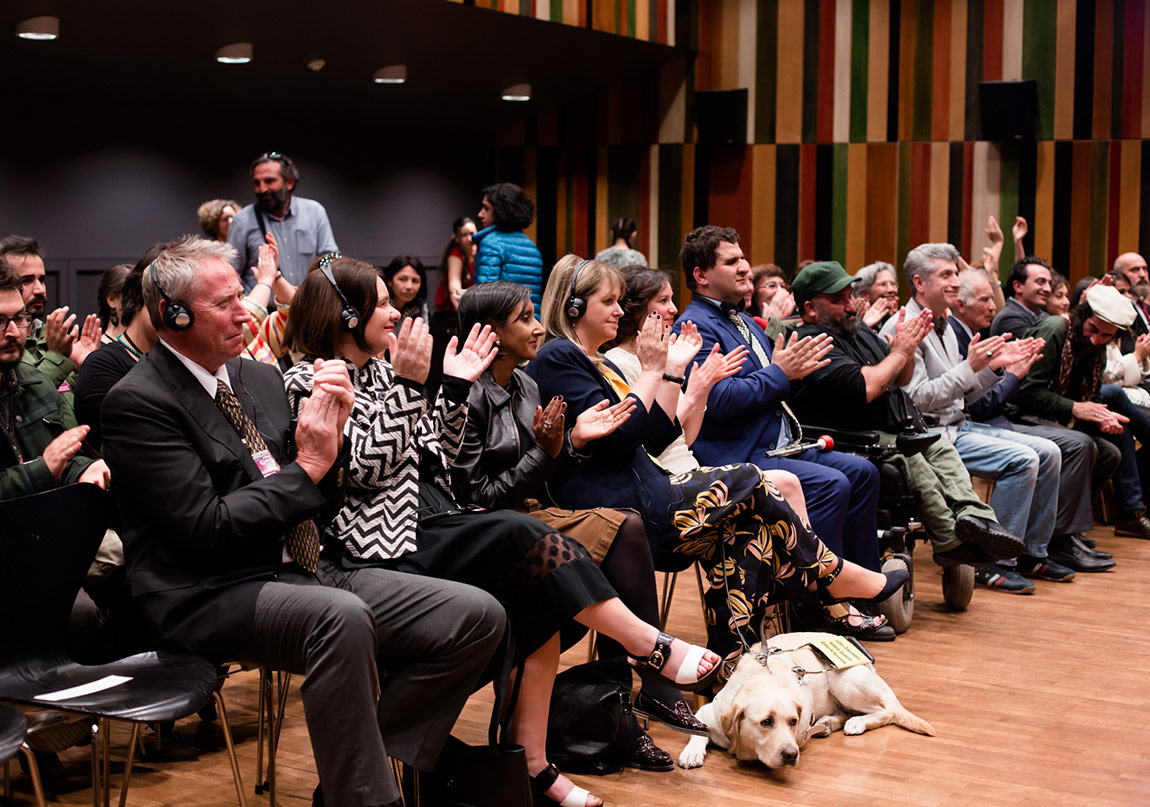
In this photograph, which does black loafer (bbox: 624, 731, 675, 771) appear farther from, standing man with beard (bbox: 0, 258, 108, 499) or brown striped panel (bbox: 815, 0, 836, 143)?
brown striped panel (bbox: 815, 0, 836, 143)

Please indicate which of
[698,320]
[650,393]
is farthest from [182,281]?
[698,320]

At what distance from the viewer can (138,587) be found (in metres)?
2.43

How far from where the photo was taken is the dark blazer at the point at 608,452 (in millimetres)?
3471

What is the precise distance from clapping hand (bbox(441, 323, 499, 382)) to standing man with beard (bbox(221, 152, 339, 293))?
7.72 ft

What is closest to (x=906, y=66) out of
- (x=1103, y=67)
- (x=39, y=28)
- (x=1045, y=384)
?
(x=1103, y=67)

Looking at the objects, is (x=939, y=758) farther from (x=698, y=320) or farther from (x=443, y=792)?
(x=698, y=320)

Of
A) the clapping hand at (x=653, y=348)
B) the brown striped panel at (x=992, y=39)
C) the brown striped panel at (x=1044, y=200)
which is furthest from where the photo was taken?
the brown striped panel at (x=992, y=39)

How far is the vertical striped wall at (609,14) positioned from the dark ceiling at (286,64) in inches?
4.3

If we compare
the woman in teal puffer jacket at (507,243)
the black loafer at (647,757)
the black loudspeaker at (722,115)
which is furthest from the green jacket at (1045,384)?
the black loudspeaker at (722,115)

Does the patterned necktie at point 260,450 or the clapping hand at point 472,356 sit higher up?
the clapping hand at point 472,356

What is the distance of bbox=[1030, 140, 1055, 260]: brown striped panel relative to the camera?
9.57m

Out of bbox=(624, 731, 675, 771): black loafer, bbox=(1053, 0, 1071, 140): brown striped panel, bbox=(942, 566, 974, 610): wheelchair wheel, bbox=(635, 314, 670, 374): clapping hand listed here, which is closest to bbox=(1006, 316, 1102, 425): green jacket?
bbox=(942, 566, 974, 610): wheelchair wheel

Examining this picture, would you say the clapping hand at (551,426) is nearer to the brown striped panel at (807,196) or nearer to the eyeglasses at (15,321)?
the eyeglasses at (15,321)

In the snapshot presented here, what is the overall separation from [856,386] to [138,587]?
2.90 meters
